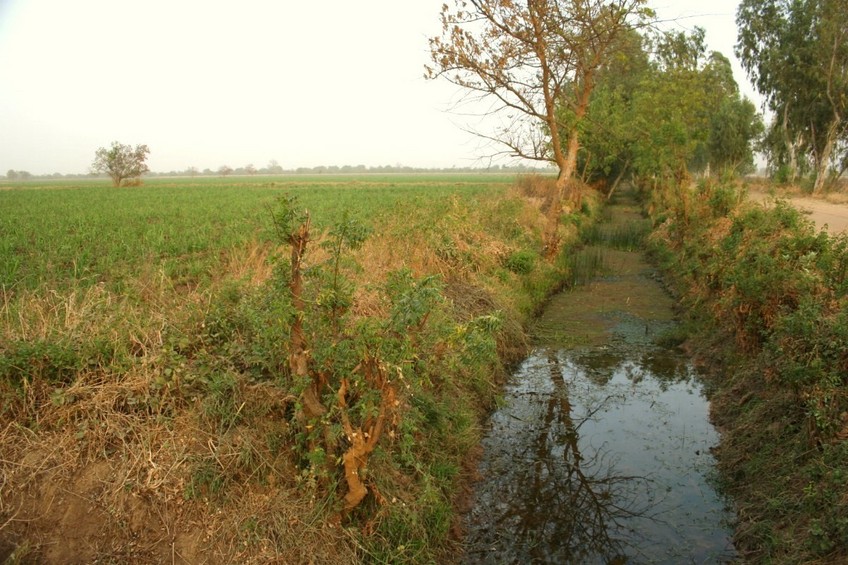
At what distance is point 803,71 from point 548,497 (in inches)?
1412

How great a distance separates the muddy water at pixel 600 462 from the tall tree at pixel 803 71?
2964 centimetres

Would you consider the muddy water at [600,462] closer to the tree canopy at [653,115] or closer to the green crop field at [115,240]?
the green crop field at [115,240]

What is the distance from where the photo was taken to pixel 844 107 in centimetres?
3012

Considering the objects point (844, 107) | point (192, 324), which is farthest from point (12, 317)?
point (844, 107)

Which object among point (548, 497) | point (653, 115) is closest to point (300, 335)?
point (548, 497)

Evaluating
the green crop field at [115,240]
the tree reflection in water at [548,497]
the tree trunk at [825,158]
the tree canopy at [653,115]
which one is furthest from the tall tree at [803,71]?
the tree reflection in water at [548,497]

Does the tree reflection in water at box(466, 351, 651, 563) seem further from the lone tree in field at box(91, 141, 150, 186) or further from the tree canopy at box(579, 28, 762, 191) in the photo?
the lone tree in field at box(91, 141, 150, 186)

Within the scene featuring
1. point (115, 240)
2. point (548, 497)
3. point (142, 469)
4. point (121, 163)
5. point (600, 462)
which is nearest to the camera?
point (142, 469)

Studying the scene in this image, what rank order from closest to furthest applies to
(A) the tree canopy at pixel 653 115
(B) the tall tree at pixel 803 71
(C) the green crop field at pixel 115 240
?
(C) the green crop field at pixel 115 240 → (A) the tree canopy at pixel 653 115 → (B) the tall tree at pixel 803 71

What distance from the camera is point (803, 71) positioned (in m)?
31.3

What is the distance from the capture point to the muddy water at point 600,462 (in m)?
4.80

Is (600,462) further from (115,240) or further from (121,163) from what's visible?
(121,163)

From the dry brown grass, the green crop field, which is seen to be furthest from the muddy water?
the green crop field

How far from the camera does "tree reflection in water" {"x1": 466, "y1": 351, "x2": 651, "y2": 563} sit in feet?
15.6
